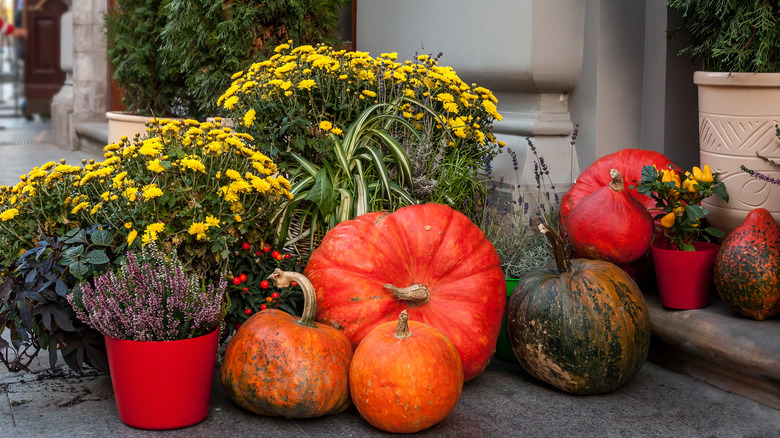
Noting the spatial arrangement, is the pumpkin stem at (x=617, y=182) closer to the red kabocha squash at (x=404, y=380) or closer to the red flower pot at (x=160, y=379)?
the red kabocha squash at (x=404, y=380)

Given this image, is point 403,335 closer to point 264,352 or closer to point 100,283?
point 264,352

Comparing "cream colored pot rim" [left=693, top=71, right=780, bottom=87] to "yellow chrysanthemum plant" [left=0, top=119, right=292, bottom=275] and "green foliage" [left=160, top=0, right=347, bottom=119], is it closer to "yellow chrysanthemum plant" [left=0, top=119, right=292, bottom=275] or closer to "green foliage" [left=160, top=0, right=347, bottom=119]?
"yellow chrysanthemum plant" [left=0, top=119, right=292, bottom=275]

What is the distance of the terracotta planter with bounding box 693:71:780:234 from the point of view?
3320 mm

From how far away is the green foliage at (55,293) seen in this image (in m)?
2.91

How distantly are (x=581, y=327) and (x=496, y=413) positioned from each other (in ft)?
1.50

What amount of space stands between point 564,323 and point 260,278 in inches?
48.3

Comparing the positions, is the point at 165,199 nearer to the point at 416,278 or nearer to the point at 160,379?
the point at 160,379

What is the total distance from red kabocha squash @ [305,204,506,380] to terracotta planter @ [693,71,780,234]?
1052 mm

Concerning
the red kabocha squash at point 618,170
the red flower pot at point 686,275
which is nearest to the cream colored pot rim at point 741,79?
the red kabocha squash at point 618,170

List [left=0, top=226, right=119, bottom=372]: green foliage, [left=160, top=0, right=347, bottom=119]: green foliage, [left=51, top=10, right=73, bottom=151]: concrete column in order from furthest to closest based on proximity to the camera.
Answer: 1. [left=51, top=10, right=73, bottom=151]: concrete column
2. [left=160, top=0, right=347, bottom=119]: green foliage
3. [left=0, top=226, right=119, bottom=372]: green foliage

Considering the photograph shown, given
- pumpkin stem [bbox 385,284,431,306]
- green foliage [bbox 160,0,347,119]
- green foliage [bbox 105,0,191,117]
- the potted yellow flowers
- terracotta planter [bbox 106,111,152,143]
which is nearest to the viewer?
pumpkin stem [bbox 385,284,431,306]

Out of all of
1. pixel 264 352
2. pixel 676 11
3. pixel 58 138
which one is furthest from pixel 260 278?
pixel 58 138

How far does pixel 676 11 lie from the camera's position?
14.2 feet

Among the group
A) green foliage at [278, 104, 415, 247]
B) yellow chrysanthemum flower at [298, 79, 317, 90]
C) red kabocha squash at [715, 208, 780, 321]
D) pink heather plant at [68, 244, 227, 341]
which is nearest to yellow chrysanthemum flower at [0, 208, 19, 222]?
pink heather plant at [68, 244, 227, 341]
